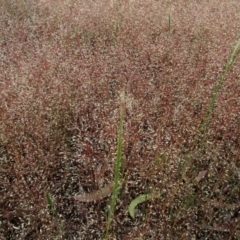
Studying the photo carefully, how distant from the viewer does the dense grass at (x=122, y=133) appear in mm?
1394

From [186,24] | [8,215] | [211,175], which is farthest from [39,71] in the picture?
[186,24]

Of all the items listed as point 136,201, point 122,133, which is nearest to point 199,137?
point 122,133

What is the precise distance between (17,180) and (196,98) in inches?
47.8

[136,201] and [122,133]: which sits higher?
[122,133]

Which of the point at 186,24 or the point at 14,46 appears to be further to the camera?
the point at 186,24

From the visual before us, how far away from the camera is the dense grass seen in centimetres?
139

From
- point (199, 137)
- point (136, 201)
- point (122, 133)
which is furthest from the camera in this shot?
point (199, 137)

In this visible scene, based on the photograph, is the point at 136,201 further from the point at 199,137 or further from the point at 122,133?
the point at 199,137

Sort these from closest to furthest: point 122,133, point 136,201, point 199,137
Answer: point 136,201, point 122,133, point 199,137

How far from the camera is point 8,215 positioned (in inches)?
54.3

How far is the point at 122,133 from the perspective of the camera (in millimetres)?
1613

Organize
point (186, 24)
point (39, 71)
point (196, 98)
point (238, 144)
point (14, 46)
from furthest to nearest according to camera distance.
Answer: point (186, 24), point (14, 46), point (39, 71), point (196, 98), point (238, 144)

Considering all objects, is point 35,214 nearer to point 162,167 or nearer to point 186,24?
point 162,167

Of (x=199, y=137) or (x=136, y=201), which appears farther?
(x=199, y=137)
